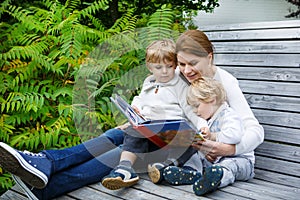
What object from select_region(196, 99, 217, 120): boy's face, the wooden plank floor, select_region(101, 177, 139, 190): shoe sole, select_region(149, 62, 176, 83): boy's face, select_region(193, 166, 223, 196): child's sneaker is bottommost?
the wooden plank floor

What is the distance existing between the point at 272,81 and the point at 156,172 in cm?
96

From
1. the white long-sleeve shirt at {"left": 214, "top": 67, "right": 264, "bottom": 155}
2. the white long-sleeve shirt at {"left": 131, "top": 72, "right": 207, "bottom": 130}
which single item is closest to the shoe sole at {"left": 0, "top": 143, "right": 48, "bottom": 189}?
the white long-sleeve shirt at {"left": 131, "top": 72, "right": 207, "bottom": 130}

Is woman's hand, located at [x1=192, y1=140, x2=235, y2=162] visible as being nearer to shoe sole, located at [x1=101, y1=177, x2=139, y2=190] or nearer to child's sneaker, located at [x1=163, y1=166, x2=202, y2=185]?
child's sneaker, located at [x1=163, y1=166, x2=202, y2=185]

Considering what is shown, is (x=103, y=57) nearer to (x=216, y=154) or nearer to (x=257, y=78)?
(x=257, y=78)

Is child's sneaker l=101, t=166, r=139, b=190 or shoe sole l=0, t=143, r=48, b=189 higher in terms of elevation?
shoe sole l=0, t=143, r=48, b=189

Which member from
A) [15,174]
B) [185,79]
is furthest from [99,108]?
[15,174]

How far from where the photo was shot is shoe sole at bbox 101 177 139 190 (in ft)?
7.63

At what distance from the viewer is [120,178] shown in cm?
236

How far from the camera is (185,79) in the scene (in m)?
2.66

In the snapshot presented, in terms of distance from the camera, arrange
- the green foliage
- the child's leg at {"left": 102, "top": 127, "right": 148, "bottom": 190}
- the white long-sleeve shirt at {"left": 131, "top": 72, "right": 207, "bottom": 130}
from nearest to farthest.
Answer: the child's leg at {"left": 102, "top": 127, "right": 148, "bottom": 190} → the white long-sleeve shirt at {"left": 131, "top": 72, "right": 207, "bottom": 130} → the green foliage

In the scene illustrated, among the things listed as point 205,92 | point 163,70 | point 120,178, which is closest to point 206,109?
point 205,92

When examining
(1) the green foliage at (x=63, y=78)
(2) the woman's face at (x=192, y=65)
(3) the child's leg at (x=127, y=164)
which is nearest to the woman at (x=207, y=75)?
(2) the woman's face at (x=192, y=65)

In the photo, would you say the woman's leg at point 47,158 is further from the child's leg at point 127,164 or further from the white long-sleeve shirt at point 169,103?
the white long-sleeve shirt at point 169,103

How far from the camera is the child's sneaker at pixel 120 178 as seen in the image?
2.33 metres
